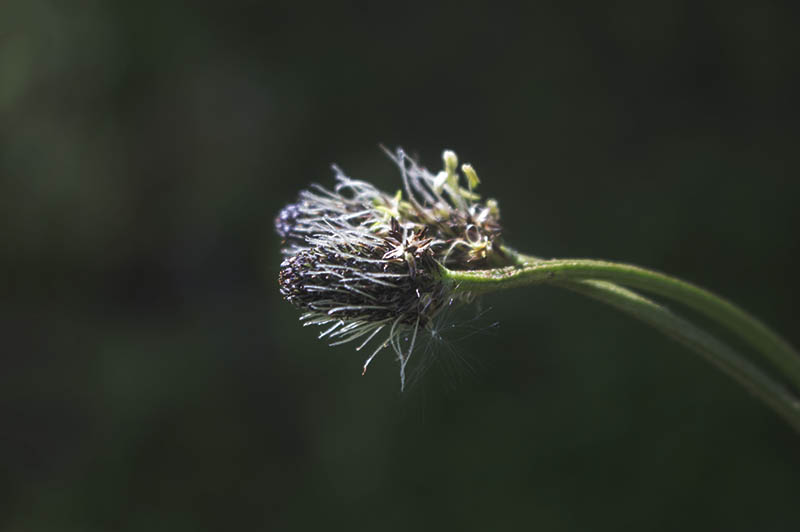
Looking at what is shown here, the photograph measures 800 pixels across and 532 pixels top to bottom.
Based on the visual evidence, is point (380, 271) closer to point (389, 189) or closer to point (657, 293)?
point (657, 293)

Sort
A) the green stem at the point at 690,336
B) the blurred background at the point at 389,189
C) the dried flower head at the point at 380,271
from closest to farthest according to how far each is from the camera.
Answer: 1. the dried flower head at the point at 380,271
2. the green stem at the point at 690,336
3. the blurred background at the point at 389,189

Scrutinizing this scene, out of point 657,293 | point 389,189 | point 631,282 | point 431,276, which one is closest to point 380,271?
point 431,276

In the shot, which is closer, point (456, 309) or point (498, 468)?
point (456, 309)

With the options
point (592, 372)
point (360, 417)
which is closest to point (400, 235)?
point (592, 372)

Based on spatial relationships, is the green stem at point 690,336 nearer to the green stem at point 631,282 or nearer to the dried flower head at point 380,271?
the green stem at point 631,282

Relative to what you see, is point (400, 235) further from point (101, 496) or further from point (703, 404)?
point (101, 496)

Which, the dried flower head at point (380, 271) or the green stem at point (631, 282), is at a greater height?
the dried flower head at point (380, 271)

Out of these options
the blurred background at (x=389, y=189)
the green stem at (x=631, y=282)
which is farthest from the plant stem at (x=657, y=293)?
the blurred background at (x=389, y=189)
